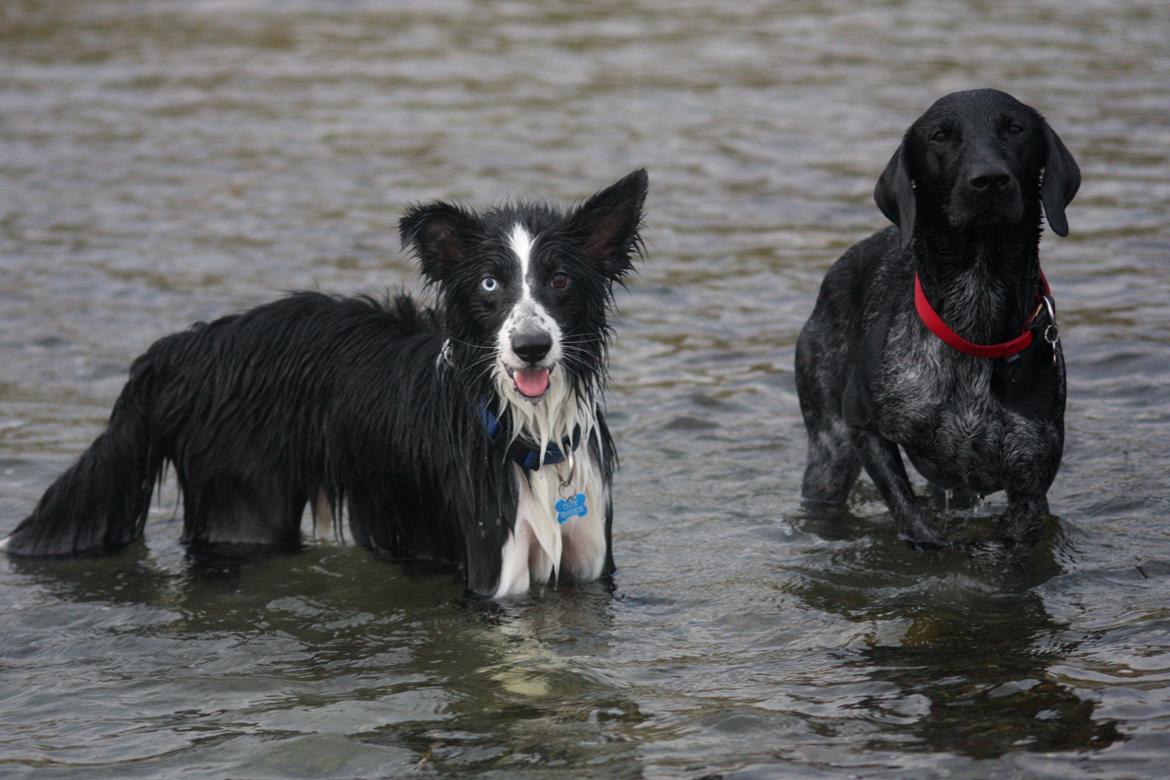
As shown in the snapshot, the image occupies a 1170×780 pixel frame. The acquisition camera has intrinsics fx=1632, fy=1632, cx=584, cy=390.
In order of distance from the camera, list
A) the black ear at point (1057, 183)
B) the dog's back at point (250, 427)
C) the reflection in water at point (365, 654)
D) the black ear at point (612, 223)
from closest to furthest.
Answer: the reflection in water at point (365, 654) → the black ear at point (1057, 183) → the black ear at point (612, 223) → the dog's back at point (250, 427)

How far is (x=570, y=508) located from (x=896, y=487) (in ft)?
4.42

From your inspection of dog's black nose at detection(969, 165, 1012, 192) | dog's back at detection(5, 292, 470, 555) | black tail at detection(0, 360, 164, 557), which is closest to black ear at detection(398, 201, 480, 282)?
dog's back at detection(5, 292, 470, 555)

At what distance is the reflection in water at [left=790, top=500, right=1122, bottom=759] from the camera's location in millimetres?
5340

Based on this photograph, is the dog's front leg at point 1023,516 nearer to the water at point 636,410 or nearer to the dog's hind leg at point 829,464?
the water at point 636,410

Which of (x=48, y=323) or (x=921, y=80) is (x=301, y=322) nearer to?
(x=48, y=323)

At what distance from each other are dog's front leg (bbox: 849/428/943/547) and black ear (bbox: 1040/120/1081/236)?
1.18 meters

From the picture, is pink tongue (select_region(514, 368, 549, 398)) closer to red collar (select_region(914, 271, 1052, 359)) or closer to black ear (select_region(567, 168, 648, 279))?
black ear (select_region(567, 168, 648, 279))

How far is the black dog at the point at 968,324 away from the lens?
611 centimetres

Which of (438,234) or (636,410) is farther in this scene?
(636,410)

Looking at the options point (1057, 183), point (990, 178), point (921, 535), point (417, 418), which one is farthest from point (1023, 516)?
point (417, 418)

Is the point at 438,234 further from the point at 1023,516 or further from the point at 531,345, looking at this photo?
the point at 1023,516

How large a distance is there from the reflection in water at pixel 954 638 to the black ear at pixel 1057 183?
1.46m

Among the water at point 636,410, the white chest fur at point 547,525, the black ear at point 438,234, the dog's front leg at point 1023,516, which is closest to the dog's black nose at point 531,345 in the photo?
the black ear at point 438,234

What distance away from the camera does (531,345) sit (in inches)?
241
